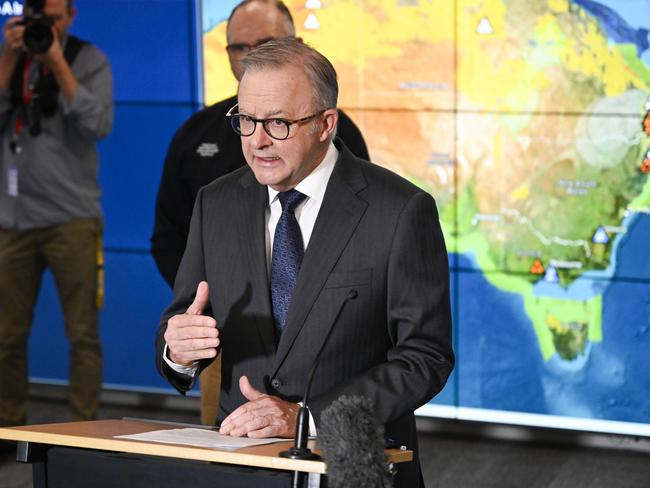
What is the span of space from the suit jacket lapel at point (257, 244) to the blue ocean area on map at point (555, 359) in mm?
2846

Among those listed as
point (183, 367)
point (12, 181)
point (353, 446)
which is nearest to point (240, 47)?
point (183, 367)

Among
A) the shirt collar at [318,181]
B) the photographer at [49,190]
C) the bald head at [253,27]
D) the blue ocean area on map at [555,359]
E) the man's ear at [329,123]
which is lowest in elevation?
the blue ocean area on map at [555,359]

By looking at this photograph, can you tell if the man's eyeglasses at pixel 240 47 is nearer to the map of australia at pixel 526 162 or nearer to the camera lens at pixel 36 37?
the camera lens at pixel 36 37

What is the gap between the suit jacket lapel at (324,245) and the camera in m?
2.50

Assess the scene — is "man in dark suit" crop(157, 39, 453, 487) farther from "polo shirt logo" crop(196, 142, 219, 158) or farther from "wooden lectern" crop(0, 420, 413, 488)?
"polo shirt logo" crop(196, 142, 219, 158)

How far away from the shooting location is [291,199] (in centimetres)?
261

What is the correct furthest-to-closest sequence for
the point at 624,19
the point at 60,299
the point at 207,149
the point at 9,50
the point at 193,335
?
1. the point at 60,299
2. the point at 9,50
3. the point at 624,19
4. the point at 207,149
5. the point at 193,335

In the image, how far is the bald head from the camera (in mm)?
3822

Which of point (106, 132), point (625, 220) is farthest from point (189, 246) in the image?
point (625, 220)

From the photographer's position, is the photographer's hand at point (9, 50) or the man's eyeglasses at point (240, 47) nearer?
the man's eyeglasses at point (240, 47)

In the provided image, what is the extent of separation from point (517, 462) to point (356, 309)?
9.74ft

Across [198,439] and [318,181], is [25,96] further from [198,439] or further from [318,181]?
[198,439]

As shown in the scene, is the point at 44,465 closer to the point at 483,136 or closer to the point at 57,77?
the point at 57,77

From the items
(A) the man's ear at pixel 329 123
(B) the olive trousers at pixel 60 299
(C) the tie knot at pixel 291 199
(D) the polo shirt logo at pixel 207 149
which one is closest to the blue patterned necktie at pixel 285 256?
(C) the tie knot at pixel 291 199
